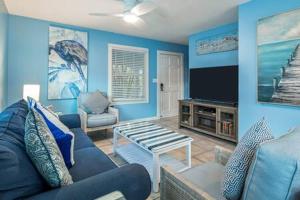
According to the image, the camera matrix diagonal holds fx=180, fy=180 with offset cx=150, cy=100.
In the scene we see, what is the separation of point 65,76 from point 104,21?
1.42 m

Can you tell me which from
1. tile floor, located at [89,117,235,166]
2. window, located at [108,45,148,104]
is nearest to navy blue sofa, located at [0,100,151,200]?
tile floor, located at [89,117,235,166]

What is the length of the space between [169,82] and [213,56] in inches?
73.0

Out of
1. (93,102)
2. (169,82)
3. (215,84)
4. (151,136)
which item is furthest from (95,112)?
(169,82)

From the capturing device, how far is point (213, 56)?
4.12 metres

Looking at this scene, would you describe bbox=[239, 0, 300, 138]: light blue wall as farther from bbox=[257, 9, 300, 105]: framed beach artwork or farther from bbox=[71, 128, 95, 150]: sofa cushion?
bbox=[71, 128, 95, 150]: sofa cushion

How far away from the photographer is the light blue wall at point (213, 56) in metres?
3.75

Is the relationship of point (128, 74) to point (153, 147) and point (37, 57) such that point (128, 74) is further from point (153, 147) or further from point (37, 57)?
point (153, 147)

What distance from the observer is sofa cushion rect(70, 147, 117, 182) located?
130cm

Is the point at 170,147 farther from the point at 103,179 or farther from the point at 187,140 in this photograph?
the point at 103,179

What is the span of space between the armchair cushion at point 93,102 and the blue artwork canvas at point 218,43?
257 cm

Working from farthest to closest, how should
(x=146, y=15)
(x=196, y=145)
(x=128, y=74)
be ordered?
(x=128, y=74) < (x=146, y=15) < (x=196, y=145)

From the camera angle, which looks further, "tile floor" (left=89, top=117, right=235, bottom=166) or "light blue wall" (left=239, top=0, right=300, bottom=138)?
"tile floor" (left=89, top=117, right=235, bottom=166)

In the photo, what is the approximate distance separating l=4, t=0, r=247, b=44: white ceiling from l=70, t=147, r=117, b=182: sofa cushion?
2.28 m

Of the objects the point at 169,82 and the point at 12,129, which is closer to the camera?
the point at 12,129
